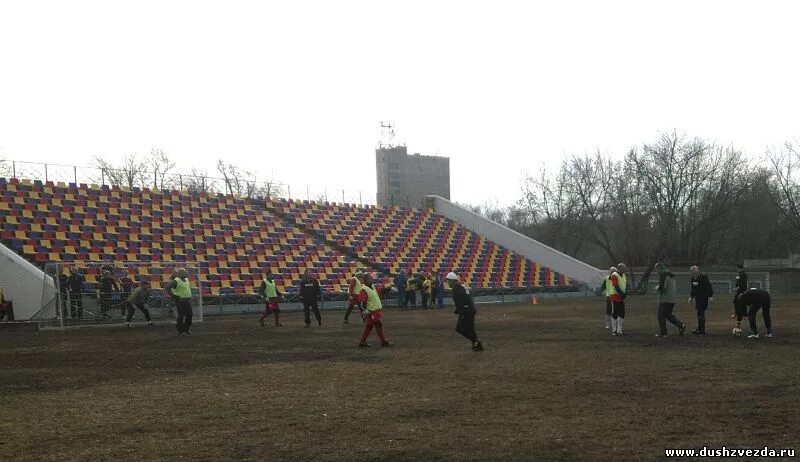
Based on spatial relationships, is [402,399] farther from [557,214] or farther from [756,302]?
[557,214]

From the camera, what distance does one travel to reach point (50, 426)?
8305mm

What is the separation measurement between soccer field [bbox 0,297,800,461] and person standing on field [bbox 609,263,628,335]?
1.40 meters

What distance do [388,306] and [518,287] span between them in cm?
946

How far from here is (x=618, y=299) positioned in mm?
18453

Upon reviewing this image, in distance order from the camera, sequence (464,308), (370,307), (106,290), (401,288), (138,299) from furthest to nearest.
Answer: (401,288)
(106,290)
(138,299)
(370,307)
(464,308)

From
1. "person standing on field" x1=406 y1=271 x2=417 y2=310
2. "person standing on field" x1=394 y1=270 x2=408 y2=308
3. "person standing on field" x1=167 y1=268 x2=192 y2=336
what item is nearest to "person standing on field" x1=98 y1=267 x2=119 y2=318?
"person standing on field" x1=167 y1=268 x2=192 y2=336

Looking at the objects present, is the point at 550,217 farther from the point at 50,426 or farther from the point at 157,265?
the point at 50,426

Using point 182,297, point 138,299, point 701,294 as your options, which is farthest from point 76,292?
point 701,294

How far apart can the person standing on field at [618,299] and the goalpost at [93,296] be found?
1551cm

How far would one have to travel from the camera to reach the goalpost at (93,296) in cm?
2533

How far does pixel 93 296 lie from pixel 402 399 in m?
20.2

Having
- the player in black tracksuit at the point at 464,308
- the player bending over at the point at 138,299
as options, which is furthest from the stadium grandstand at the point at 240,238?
the player in black tracksuit at the point at 464,308

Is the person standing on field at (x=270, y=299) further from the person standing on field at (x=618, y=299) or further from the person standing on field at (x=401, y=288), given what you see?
the person standing on field at (x=401, y=288)

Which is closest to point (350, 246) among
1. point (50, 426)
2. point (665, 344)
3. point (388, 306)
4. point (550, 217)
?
point (388, 306)
